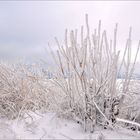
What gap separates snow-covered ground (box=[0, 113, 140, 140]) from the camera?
325cm

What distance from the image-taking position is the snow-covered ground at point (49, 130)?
3252 mm

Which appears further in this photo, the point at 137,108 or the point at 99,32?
the point at 137,108

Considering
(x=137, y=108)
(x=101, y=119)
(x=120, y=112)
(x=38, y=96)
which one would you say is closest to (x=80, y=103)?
(x=101, y=119)

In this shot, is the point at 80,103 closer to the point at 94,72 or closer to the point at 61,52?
the point at 94,72

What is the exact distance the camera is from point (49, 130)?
3.52m

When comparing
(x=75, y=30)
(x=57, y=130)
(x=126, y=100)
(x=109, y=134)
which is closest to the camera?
(x=109, y=134)

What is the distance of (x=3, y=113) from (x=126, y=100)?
75.5 inches

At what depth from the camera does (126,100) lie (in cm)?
400

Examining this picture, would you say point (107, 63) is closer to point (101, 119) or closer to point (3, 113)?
point (101, 119)

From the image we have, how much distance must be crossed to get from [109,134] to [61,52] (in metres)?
1.12

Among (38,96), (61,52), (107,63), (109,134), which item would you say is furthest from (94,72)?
(38,96)

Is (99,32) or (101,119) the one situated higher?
(99,32)

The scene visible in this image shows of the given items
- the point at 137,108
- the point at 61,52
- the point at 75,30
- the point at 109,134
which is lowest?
the point at 109,134

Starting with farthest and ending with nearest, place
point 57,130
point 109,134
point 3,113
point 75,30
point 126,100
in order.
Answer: point 3,113 → point 126,100 → point 75,30 → point 57,130 → point 109,134
